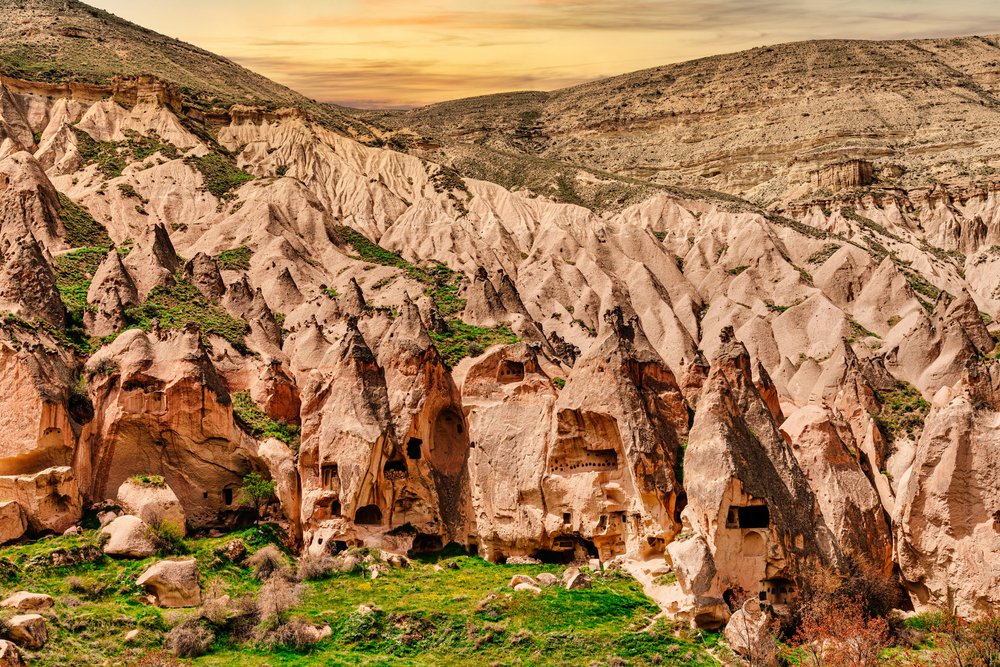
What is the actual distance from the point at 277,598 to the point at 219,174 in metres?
62.5

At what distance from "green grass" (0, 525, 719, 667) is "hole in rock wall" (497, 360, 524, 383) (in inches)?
389

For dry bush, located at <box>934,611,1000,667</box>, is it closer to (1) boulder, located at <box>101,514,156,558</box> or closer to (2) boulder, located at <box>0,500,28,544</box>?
(1) boulder, located at <box>101,514,156,558</box>

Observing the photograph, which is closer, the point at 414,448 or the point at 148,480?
the point at 148,480

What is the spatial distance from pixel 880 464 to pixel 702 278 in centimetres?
5513

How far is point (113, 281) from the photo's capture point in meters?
56.1

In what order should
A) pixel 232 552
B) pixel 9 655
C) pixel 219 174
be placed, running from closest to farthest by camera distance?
pixel 9 655
pixel 232 552
pixel 219 174

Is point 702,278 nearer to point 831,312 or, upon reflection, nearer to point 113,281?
point 831,312

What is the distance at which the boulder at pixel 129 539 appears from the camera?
38.8 metres

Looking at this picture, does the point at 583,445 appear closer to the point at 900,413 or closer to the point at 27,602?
the point at 900,413

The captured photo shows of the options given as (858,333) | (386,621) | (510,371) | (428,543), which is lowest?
(386,621)

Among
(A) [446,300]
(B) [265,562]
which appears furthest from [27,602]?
(A) [446,300]

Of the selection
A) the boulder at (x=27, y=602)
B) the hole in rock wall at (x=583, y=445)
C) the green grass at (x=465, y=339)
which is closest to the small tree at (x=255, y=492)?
the green grass at (x=465, y=339)

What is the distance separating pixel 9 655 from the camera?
30453 mm

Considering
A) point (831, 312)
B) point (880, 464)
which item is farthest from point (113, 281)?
point (831, 312)
